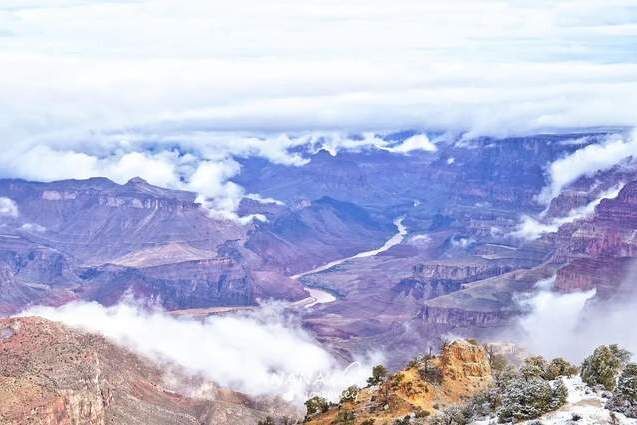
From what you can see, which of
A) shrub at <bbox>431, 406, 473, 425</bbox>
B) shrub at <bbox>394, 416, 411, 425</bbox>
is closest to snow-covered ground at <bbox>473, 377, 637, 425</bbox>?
shrub at <bbox>431, 406, 473, 425</bbox>

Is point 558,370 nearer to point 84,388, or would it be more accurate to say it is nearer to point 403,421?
point 403,421

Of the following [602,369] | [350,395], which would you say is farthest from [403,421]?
[350,395]

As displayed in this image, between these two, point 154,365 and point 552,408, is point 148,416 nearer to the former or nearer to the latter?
point 154,365

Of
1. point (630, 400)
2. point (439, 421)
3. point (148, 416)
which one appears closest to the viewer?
point (630, 400)

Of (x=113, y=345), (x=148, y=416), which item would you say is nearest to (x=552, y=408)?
(x=148, y=416)

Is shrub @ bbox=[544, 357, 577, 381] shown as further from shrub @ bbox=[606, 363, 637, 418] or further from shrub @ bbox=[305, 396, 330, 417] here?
shrub @ bbox=[305, 396, 330, 417]
